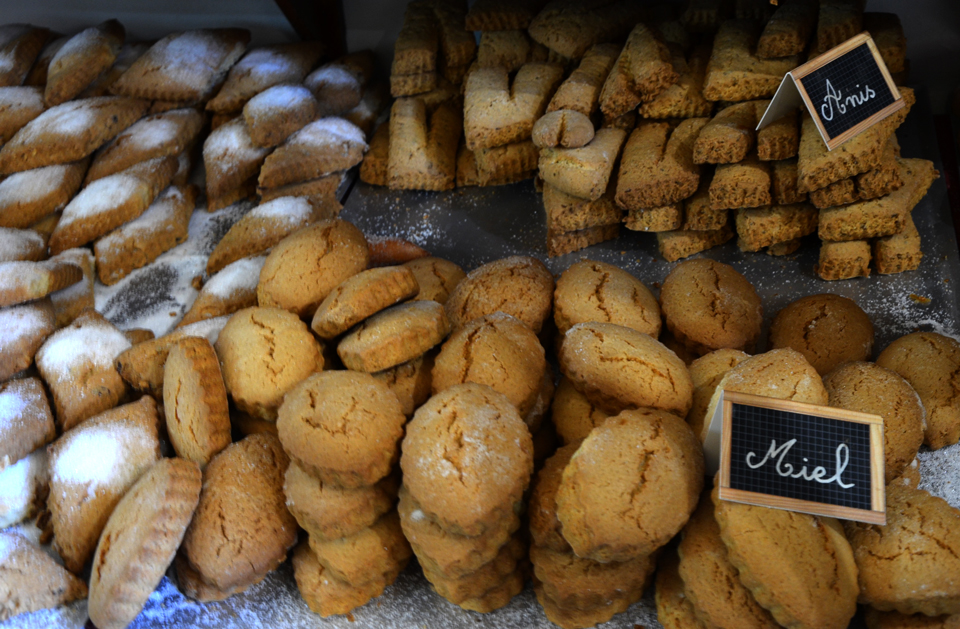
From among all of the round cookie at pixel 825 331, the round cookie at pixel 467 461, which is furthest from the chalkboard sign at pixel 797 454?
the round cookie at pixel 825 331

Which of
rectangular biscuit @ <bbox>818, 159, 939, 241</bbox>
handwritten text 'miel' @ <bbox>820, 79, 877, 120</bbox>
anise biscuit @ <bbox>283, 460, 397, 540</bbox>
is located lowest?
anise biscuit @ <bbox>283, 460, 397, 540</bbox>

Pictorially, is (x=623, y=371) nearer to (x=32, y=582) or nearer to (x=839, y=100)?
(x=839, y=100)

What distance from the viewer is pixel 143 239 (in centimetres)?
256

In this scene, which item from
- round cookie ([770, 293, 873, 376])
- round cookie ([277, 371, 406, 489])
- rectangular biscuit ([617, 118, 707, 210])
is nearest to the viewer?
round cookie ([277, 371, 406, 489])

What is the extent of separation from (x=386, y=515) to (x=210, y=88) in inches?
82.6

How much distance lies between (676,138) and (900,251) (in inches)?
28.9

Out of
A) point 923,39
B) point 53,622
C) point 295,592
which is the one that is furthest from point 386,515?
point 923,39

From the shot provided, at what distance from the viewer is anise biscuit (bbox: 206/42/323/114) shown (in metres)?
2.86

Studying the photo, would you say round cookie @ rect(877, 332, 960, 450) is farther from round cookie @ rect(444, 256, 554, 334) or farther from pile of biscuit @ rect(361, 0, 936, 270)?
round cookie @ rect(444, 256, 554, 334)

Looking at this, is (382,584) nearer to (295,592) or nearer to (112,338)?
(295,592)

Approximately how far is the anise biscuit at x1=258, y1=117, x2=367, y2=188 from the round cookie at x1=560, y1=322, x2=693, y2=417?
53.5 inches

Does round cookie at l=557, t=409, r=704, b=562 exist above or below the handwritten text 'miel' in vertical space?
below

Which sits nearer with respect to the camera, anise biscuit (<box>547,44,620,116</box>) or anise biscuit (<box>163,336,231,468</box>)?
anise biscuit (<box>163,336,231,468</box>)

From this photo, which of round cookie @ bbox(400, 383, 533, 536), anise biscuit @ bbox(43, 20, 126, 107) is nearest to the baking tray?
round cookie @ bbox(400, 383, 533, 536)
